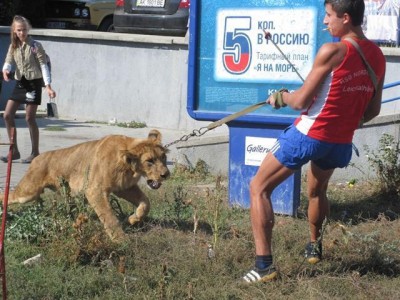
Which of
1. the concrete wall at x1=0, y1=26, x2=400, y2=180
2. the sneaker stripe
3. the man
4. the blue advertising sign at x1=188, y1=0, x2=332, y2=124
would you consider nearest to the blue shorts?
the man

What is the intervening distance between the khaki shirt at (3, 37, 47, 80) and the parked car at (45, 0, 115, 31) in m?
7.94

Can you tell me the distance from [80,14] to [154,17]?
5.81 m

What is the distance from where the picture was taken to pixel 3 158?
10273mm

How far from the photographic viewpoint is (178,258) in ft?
19.8

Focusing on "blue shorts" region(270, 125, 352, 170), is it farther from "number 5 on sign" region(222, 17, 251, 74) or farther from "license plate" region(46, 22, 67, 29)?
"license plate" region(46, 22, 67, 29)

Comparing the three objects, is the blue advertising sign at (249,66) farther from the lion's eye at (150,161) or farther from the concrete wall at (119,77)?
the concrete wall at (119,77)

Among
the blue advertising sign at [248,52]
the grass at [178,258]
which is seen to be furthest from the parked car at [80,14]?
the grass at [178,258]

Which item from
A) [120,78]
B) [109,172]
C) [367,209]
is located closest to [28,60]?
[120,78]

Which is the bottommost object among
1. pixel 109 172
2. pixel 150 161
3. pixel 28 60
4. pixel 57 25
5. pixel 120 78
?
pixel 109 172

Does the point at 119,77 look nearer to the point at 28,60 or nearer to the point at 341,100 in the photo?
the point at 28,60

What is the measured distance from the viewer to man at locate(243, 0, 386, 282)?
17.7 feet

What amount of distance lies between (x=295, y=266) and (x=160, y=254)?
0.95m

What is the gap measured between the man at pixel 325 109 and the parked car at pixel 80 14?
42.3 feet

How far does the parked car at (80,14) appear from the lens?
1872 centimetres
